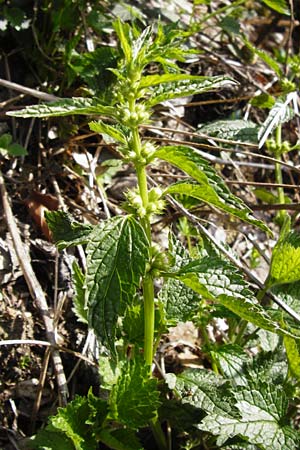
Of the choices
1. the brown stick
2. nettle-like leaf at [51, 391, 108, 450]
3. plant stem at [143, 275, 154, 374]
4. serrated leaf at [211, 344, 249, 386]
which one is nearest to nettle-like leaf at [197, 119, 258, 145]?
the brown stick

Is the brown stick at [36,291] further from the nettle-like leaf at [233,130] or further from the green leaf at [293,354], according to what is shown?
the nettle-like leaf at [233,130]

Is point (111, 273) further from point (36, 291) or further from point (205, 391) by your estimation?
point (36, 291)

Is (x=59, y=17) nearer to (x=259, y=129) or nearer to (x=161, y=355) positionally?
(x=259, y=129)

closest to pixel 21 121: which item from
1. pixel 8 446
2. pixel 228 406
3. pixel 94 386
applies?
pixel 94 386

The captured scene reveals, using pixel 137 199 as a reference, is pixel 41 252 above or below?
below

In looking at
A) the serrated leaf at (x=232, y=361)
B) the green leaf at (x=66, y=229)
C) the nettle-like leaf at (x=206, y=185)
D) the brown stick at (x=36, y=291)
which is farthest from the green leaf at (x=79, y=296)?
the nettle-like leaf at (x=206, y=185)

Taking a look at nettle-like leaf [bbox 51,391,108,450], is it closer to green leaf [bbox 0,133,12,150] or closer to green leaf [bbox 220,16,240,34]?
green leaf [bbox 0,133,12,150]

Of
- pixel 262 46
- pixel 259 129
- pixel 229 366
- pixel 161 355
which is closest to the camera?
pixel 229 366
